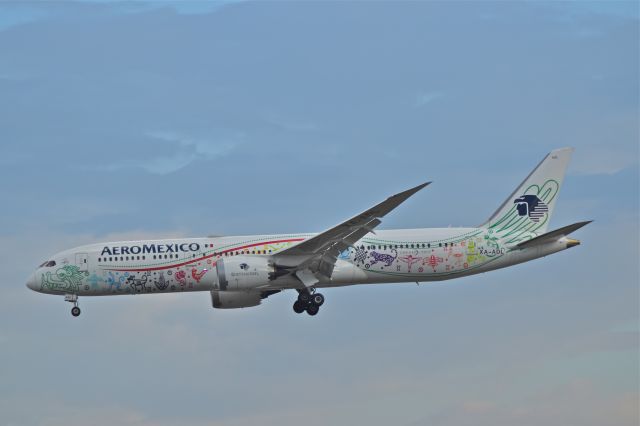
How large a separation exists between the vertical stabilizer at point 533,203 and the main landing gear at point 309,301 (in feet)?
29.4

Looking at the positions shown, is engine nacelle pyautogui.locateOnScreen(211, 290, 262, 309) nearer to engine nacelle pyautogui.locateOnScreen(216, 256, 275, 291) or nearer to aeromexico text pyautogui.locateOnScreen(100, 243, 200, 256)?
aeromexico text pyautogui.locateOnScreen(100, 243, 200, 256)

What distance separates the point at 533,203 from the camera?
51250 mm

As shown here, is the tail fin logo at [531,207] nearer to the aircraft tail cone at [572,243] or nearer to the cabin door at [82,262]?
the aircraft tail cone at [572,243]

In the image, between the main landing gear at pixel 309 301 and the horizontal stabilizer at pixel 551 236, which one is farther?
the main landing gear at pixel 309 301

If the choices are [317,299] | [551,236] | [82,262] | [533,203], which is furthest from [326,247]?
[533,203]

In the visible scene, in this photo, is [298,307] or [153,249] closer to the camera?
[153,249]

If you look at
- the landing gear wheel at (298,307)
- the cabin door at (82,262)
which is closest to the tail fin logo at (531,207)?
the landing gear wheel at (298,307)

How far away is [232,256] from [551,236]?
1457cm

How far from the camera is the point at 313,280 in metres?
46.7

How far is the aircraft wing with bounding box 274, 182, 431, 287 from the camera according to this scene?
43084 millimetres

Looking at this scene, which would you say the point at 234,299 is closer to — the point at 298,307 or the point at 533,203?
the point at 298,307

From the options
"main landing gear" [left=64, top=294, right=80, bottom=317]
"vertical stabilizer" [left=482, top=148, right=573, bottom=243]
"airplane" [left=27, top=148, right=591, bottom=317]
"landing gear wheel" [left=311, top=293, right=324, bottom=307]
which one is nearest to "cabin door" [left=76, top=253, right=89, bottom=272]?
"airplane" [left=27, top=148, right=591, bottom=317]

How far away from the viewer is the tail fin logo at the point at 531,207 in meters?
50.9

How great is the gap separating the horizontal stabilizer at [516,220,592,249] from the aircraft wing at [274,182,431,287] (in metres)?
8.68
